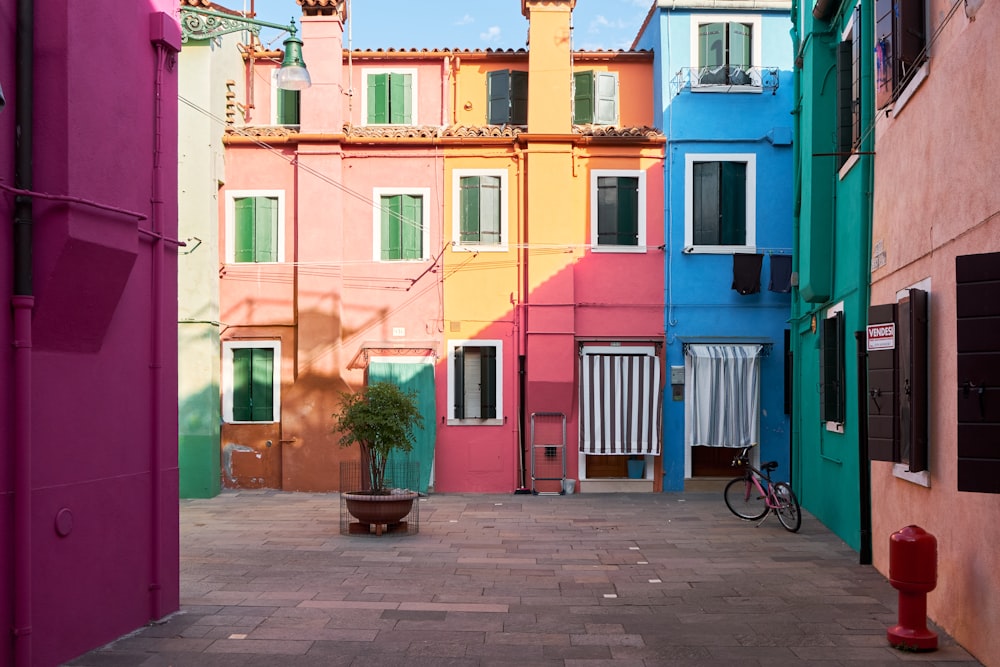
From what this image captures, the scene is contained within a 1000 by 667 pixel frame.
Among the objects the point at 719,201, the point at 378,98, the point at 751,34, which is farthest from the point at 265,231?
the point at 751,34

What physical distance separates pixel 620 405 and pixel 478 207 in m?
4.90

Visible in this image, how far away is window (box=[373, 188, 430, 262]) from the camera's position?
773 inches

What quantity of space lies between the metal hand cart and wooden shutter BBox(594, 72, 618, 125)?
20.6 feet

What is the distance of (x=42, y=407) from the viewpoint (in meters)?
7.02

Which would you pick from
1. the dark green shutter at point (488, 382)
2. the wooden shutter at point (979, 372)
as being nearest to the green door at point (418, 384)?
the dark green shutter at point (488, 382)

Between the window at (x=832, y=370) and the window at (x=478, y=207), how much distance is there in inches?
288

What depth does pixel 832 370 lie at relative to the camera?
544 inches

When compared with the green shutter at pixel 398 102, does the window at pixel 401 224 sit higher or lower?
lower

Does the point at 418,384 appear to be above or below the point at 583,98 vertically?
below

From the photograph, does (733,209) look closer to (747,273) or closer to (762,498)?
(747,273)

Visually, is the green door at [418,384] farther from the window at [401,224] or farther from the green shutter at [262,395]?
the window at [401,224]

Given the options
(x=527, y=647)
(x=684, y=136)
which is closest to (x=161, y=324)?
(x=527, y=647)

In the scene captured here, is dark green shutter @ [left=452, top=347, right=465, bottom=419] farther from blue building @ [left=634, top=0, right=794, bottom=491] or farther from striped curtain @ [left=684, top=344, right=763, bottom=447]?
striped curtain @ [left=684, top=344, right=763, bottom=447]

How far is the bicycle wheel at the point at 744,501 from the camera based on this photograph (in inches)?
603
